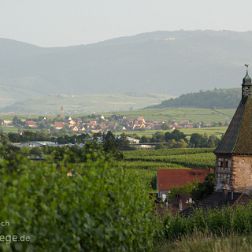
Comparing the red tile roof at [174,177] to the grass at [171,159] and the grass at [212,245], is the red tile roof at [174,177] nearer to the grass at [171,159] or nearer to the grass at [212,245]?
the grass at [171,159]

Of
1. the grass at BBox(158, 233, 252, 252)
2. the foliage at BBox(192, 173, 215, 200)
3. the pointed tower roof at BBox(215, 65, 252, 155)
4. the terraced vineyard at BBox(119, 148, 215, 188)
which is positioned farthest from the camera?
the terraced vineyard at BBox(119, 148, 215, 188)

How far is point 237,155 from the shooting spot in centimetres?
5966

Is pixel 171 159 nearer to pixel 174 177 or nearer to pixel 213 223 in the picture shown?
pixel 174 177

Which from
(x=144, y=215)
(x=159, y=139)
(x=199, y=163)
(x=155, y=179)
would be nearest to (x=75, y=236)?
(x=144, y=215)

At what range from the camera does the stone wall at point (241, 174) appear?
194 feet

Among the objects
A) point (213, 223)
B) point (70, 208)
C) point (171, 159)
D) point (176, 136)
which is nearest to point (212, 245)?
point (70, 208)

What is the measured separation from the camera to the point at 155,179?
273 ft

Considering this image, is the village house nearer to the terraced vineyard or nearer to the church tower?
the terraced vineyard

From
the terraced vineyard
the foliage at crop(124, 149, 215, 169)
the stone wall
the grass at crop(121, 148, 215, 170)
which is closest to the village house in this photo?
the terraced vineyard

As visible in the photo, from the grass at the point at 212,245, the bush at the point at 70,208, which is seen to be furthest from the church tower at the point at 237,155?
the bush at the point at 70,208

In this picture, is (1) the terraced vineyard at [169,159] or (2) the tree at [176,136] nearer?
(1) the terraced vineyard at [169,159]

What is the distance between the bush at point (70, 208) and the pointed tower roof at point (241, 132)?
130 feet

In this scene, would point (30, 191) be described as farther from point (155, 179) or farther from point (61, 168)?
point (155, 179)

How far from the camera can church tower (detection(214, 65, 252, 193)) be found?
59188 mm
